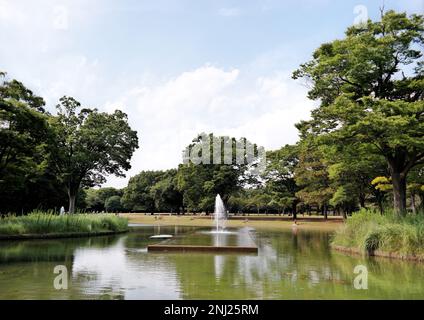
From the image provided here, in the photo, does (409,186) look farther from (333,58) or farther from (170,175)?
(170,175)

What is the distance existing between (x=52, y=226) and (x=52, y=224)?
0.13m

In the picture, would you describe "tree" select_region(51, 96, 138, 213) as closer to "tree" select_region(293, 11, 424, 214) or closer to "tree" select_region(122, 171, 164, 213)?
"tree" select_region(293, 11, 424, 214)

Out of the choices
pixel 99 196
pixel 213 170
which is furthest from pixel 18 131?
pixel 99 196

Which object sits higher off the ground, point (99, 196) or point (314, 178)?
point (314, 178)

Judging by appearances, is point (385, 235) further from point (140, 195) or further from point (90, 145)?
point (140, 195)

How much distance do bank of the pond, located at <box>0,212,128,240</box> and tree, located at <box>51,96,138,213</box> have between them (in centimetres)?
947

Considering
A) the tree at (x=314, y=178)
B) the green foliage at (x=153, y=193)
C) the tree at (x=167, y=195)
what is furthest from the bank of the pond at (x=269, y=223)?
the green foliage at (x=153, y=193)

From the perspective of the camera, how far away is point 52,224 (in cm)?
2591

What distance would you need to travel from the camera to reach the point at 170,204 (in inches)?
3312

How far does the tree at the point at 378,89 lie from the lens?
17938 millimetres

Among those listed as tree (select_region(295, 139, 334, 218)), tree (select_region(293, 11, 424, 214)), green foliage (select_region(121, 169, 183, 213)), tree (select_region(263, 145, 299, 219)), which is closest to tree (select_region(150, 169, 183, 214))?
green foliage (select_region(121, 169, 183, 213))

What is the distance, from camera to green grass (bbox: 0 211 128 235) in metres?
23.8

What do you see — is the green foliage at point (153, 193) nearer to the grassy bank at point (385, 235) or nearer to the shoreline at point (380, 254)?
the grassy bank at point (385, 235)
